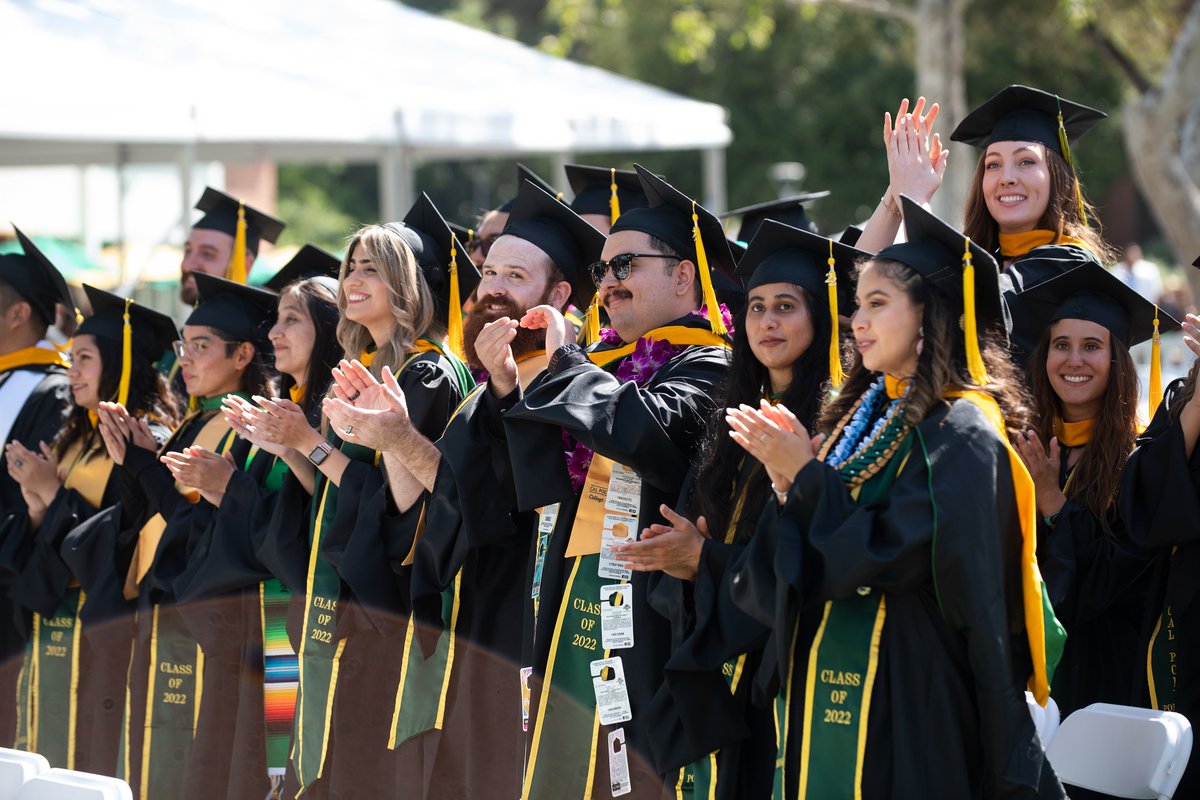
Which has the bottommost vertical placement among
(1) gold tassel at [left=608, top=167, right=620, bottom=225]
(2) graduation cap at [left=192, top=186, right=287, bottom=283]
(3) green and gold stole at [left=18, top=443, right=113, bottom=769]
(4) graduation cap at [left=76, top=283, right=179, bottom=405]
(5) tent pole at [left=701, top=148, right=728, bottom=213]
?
(3) green and gold stole at [left=18, top=443, right=113, bottom=769]

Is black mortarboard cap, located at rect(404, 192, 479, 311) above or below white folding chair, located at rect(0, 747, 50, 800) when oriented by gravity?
above

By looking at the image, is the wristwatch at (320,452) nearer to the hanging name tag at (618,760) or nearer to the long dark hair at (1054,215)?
the hanging name tag at (618,760)

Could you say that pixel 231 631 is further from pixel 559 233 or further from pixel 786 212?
pixel 786 212

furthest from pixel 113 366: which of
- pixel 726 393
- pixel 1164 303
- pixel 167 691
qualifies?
pixel 1164 303

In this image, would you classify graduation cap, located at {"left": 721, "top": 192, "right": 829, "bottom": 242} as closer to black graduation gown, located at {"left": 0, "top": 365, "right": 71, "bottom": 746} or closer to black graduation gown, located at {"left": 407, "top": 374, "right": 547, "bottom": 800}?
black graduation gown, located at {"left": 407, "top": 374, "right": 547, "bottom": 800}

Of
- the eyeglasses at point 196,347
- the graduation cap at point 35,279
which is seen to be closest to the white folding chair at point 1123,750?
the eyeglasses at point 196,347

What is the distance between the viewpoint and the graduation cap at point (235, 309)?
561 cm

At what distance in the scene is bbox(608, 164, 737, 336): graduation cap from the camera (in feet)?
14.1

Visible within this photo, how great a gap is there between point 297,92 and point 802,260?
7.00 meters

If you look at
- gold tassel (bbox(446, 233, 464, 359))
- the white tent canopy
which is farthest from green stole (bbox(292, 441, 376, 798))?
the white tent canopy

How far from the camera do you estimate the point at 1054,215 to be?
5.05m

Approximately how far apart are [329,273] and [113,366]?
94 cm

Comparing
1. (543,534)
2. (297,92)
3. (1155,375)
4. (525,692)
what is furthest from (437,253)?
(297,92)

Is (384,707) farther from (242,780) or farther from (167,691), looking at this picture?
(167,691)
